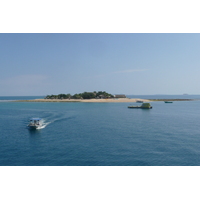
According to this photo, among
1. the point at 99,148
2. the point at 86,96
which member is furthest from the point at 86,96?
the point at 99,148

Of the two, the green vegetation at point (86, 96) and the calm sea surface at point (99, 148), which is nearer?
the calm sea surface at point (99, 148)

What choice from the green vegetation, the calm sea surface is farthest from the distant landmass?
the calm sea surface

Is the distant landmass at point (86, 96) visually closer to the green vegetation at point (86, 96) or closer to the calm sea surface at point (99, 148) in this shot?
the green vegetation at point (86, 96)

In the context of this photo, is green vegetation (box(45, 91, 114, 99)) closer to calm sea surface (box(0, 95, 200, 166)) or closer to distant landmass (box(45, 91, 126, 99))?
distant landmass (box(45, 91, 126, 99))

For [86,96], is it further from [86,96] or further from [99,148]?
[99,148]

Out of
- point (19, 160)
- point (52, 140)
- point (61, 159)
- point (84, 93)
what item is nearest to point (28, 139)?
point (52, 140)

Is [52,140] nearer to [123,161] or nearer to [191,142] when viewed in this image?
[123,161]

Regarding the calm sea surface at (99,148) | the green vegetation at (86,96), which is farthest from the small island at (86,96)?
the calm sea surface at (99,148)

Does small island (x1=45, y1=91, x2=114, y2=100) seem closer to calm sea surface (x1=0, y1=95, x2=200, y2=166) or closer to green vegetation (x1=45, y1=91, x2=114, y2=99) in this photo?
green vegetation (x1=45, y1=91, x2=114, y2=99)

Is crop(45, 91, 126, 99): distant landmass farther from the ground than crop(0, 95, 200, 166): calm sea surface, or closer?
farther from the ground

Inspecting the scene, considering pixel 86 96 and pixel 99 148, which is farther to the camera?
pixel 86 96

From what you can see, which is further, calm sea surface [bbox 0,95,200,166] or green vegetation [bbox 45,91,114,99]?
green vegetation [bbox 45,91,114,99]
